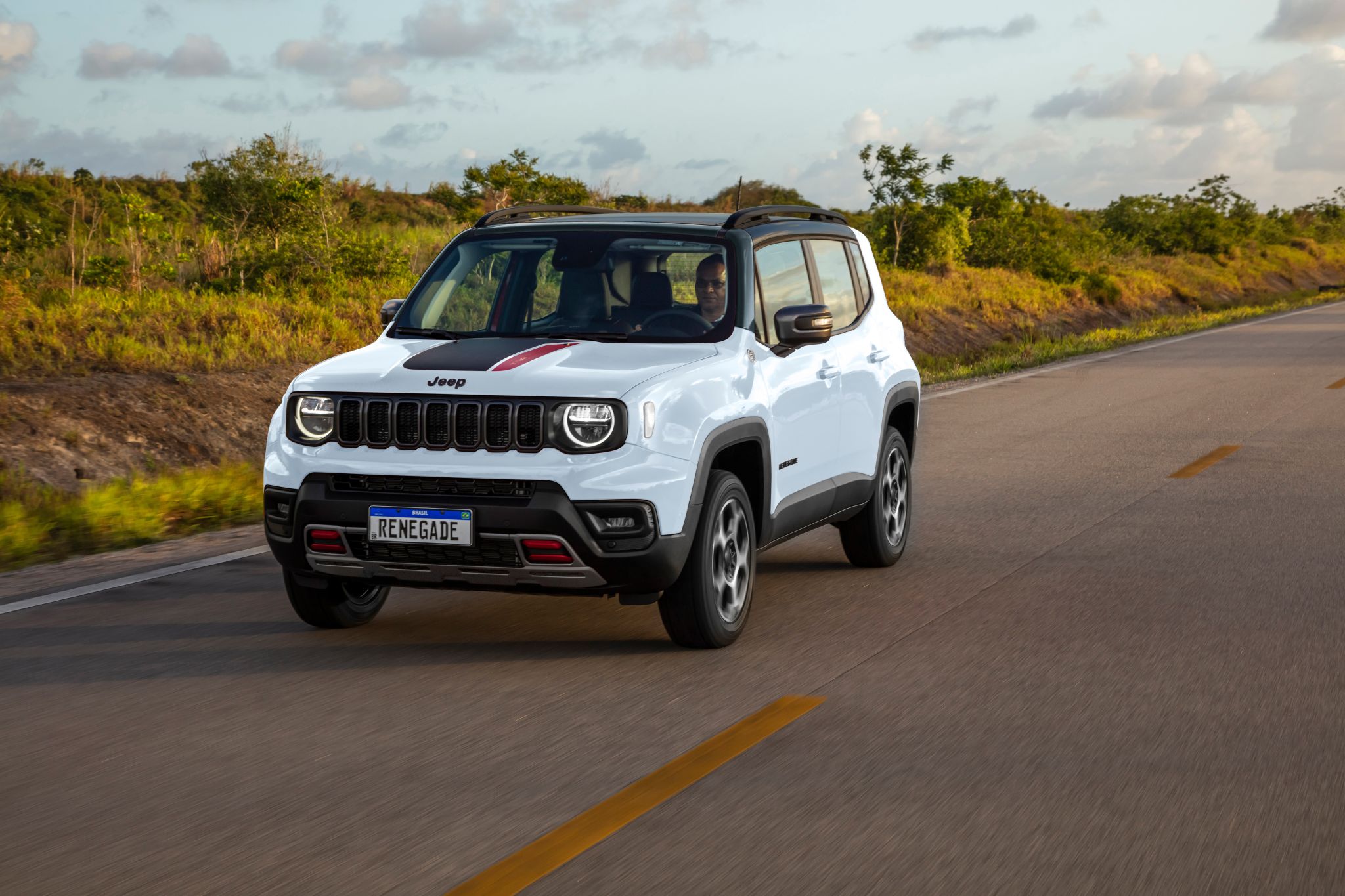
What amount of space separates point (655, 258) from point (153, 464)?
6552mm

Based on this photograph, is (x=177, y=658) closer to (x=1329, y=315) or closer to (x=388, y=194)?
(x=1329, y=315)

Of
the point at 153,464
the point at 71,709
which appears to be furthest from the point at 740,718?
the point at 153,464

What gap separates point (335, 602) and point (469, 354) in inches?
51.4

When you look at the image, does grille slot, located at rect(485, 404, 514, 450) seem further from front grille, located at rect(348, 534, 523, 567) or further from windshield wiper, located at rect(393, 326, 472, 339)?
windshield wiper, located at rect(393, 326, 472, 339)

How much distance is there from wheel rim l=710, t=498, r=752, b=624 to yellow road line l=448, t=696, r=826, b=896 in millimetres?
840

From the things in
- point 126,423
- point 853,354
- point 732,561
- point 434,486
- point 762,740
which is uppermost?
point 853,354

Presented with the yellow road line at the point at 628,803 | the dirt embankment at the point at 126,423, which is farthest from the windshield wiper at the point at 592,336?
the dirt embankment at the point at 126,423

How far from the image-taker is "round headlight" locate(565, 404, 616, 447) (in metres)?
5.80

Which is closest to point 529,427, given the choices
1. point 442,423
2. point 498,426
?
point 498,426

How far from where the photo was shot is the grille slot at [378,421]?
5980 mm

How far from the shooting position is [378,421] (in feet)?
19.7

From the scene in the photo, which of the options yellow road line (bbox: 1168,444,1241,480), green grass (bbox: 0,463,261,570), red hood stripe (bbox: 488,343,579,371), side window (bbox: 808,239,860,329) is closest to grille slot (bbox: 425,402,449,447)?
red hood stripe (bbox: 488,343,579,371)

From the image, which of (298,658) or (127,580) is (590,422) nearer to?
(298,658)

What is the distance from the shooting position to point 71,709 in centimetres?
552
